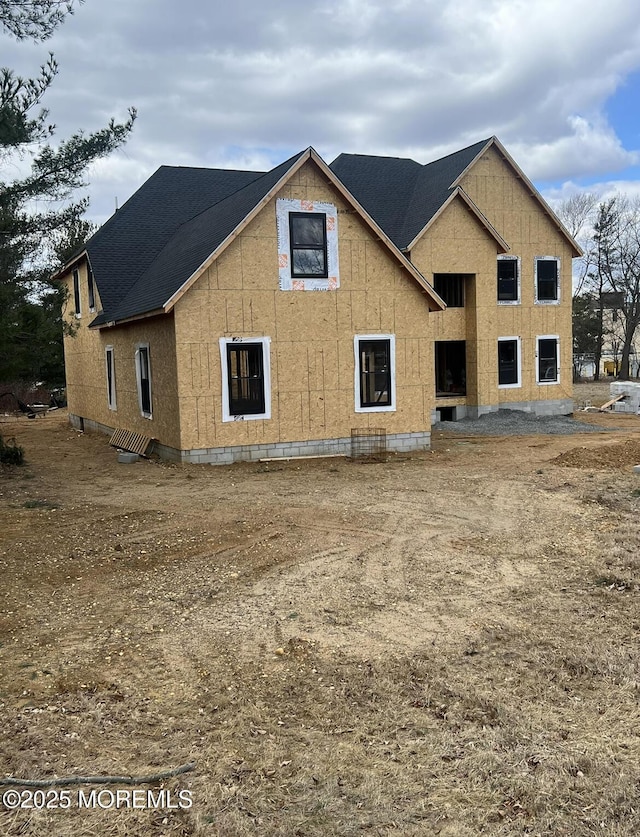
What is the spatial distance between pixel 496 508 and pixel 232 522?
4.31 m

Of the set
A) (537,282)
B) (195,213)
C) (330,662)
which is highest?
(195,213)

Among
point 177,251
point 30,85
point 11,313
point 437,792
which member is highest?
point 30,85

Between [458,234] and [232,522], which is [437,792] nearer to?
[232,522]

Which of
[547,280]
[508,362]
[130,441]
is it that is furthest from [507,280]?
[130,441]

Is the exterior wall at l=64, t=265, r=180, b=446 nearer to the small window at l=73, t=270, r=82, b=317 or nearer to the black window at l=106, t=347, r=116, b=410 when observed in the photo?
the black window at l=106, t=347, r=116, b=410

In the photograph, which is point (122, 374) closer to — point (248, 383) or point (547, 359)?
point (248, 383)

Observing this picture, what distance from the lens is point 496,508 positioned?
37.8 ft

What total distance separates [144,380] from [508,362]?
1407 centimetres

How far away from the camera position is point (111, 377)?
21.7m

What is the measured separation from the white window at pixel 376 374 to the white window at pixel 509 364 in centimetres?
950

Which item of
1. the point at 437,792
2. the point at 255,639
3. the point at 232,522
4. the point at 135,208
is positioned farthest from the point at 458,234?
the point at 437,792

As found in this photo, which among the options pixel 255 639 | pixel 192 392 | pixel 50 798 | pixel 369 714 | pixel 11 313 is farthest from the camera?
pixel 192 392

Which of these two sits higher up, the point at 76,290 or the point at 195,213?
the point at 195,213

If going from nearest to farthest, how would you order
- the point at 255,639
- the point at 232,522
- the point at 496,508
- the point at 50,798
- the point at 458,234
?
the point at 50,798 < the point at 255,639 < the point at 232,522 < the point at 496,508 < the point at 458,234
